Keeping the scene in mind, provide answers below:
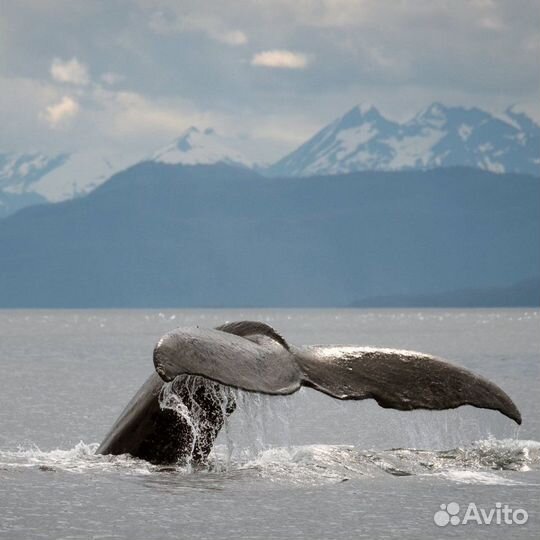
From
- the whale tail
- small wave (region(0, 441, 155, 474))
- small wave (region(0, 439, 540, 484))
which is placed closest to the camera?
the whale tail

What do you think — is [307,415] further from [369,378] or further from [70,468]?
[369,378]

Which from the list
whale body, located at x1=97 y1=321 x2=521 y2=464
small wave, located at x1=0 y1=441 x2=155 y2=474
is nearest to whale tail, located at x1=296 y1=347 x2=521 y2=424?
whale body, located at x1=97 y1=321 x2=521 y2=464

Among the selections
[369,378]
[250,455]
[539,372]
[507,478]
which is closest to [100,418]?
[250,455]

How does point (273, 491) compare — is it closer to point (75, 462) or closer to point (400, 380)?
point (400, 380)

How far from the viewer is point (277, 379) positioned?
29.2 feet

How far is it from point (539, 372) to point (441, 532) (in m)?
28.3

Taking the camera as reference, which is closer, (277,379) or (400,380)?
(277,379)

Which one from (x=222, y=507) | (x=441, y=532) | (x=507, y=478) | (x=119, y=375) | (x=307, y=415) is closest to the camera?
(x=441, y=532)

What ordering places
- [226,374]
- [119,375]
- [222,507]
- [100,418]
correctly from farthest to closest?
1. [119,375]
2. [100,418]
3. [222,507]
4. [226,374]

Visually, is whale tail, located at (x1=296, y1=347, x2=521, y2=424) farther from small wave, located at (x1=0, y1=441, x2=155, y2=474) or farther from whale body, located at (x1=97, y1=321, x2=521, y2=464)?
small wave, located at (x1=0, y1=441, x2=155, y2=474)

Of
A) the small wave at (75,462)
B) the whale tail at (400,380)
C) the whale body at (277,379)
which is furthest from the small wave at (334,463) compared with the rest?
the whale tail at (400,380)

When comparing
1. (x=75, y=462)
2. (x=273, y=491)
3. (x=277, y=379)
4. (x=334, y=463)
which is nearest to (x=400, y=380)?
(x=277, y=379)

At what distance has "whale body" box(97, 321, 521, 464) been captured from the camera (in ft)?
28.6

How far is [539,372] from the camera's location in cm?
3700
